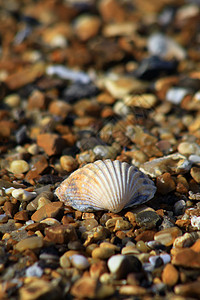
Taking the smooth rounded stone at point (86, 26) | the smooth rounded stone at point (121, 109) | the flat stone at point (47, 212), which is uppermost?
the smooth rounded stone at point (86, 26)

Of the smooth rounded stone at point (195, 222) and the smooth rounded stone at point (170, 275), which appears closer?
the smooth rounded stone at point (170, 275)

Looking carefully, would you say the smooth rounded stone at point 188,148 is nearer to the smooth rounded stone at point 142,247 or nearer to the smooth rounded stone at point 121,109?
the smooth rounded stone at point 121,109

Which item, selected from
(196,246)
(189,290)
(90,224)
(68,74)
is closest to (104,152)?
(90,224)

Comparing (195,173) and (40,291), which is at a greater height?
(40,291)

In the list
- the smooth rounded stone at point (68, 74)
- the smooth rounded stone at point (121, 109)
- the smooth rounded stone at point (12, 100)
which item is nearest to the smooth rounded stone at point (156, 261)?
the smooth rounded stone at point (121, 109)

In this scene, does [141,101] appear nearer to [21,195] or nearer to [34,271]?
[21,195]

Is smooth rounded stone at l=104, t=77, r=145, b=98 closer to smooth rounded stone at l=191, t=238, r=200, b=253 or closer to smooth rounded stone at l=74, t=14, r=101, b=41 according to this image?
smooth rounded stone at l=74, t=14, r=101, b=41

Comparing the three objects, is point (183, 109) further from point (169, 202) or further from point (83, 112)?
point (169, 202)

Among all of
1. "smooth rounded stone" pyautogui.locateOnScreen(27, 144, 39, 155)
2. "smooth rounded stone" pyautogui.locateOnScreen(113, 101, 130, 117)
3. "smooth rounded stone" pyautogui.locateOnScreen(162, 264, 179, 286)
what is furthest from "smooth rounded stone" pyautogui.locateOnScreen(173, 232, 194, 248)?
"smooth rounded stone" pyautogui.locateOnScreen(113, 101, 130, 117)
